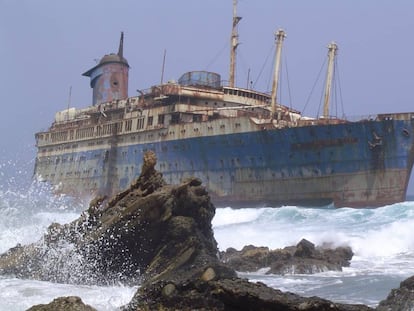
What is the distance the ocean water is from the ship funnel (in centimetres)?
1532

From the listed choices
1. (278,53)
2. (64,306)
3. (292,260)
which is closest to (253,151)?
(278,53)

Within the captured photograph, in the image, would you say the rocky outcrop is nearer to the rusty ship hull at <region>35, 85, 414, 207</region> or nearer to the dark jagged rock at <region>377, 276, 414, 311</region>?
the dark jagged rock at <region>377, 276, 414, 311</region>

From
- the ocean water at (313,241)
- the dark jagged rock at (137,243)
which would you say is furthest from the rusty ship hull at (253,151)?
the dark jagged rock at (137,243)

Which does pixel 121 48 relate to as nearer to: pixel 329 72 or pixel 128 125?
pixel 128 125

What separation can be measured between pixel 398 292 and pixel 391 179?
22.8m

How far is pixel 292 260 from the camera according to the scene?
1453cm

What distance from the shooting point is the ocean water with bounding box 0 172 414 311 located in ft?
28.1

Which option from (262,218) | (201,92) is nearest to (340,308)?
(262,218)

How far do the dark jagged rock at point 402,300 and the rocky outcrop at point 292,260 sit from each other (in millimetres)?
6283

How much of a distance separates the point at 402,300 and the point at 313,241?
13.7 metres

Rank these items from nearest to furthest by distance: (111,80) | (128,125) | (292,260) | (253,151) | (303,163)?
(292,260) < (303,163) < (253,151) < (128,125) < (111,80)

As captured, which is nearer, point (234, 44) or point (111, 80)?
point (234, 44)

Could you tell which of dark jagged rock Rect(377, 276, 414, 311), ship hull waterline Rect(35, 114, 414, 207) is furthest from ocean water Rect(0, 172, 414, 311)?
dark jagged rock Rect(377, 276, 414, 311)

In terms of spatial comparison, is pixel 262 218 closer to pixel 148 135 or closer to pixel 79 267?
pixel 148 135
